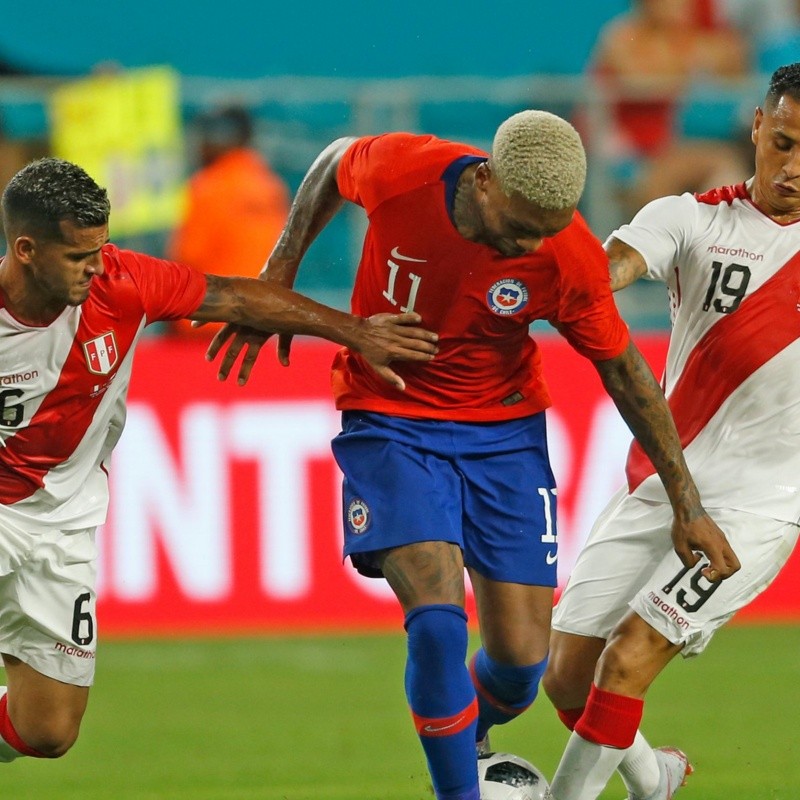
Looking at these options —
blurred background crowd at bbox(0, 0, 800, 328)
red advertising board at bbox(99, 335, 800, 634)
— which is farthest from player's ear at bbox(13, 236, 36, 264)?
blurred background crowd at bbox(0, 0, 800, 328)

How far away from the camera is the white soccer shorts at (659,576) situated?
5227mm

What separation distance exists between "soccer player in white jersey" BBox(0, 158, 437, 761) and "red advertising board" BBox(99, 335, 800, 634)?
3.71 meters

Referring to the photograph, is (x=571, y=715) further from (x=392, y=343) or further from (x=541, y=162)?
(x=541, y=162)

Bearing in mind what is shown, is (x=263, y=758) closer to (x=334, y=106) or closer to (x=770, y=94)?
(x=770, y=94)

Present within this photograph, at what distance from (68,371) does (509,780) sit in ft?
6.67

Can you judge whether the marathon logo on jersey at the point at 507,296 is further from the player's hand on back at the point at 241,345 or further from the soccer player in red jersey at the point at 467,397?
the player's hand on back at the point at 241,345

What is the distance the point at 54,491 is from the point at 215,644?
4.16 metres

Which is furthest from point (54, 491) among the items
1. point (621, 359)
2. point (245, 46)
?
point (245, 46)

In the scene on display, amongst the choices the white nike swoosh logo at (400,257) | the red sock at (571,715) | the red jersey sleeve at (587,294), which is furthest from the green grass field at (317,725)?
the white nike swoosh logo at (400,257)

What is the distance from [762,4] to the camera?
42.5 ft

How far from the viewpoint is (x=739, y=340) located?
540cm

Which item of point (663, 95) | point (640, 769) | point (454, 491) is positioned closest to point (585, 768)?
point (640, 769)

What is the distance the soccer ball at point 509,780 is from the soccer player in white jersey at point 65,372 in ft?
4.57

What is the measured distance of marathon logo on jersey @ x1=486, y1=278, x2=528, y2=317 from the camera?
5.22m
